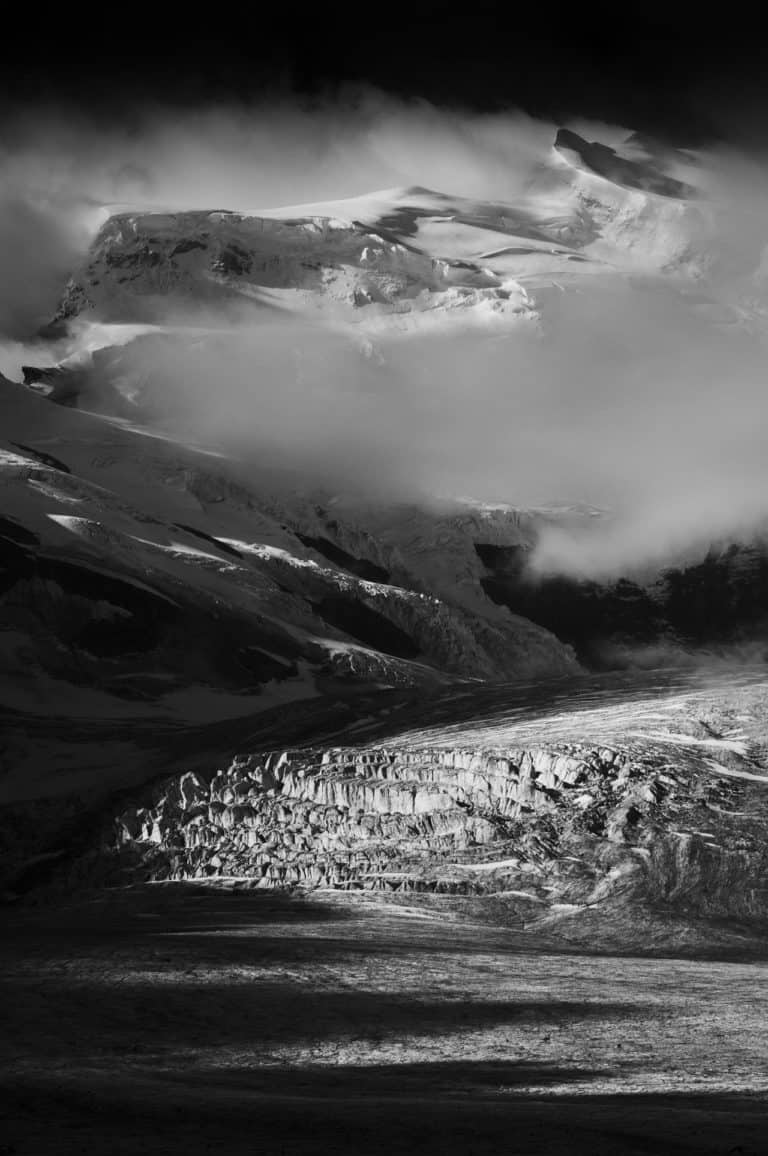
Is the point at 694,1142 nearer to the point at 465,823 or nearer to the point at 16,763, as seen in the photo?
the point at 465,823

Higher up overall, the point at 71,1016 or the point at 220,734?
the point at 220,734

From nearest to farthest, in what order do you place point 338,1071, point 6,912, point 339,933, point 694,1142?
1. point 694,1142
2. point 338,1071
3. point 339,933
4. point 6,912

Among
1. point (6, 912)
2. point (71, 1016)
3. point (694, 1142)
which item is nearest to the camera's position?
point (694, 1142)

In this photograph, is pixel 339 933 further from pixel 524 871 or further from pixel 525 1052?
pixel 525 1052

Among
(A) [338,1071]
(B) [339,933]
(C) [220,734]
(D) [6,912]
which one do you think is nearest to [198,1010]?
(A) [338,1071]

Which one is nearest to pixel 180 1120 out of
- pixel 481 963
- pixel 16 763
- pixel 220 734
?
pixel 481 963

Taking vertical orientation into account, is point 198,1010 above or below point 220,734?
below

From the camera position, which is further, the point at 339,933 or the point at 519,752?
the point at 519,752

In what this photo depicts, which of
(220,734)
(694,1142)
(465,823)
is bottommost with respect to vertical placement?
(694,1142)

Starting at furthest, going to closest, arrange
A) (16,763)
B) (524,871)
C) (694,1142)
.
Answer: (16,763) < (524,871) < (694,1142)
